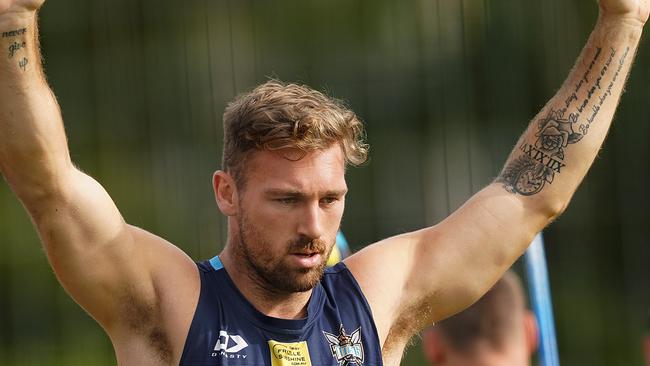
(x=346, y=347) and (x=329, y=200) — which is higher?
(x=329, y=200)

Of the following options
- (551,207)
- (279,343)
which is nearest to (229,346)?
(279,343)

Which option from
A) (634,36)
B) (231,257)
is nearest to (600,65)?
(634,36)

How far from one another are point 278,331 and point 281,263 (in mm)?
214

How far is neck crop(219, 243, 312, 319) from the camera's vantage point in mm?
4457

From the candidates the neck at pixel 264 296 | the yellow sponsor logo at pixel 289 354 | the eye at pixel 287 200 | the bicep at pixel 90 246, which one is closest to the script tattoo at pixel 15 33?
the bicep at pixel 90 246

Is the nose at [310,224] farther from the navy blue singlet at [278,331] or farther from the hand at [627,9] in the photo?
the hand at [627,9]

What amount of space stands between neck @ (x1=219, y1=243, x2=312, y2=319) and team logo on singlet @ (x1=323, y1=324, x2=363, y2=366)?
129mm

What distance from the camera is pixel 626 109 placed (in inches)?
382

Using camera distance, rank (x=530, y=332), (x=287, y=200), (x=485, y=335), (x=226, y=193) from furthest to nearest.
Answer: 1. (x=530, y=332)
2. (x=485, y=335)
3. (x=226, y=193)
4. (x=287, y=200)

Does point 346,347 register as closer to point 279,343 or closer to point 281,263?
point 279,343

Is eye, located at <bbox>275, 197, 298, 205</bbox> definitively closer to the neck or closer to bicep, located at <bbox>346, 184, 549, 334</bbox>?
the neck

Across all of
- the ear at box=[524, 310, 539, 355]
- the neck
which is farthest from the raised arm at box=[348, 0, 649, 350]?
the ear at box=[524, 310, 539, 355]

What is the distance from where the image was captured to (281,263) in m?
4.38

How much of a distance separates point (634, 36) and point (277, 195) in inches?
54.2
